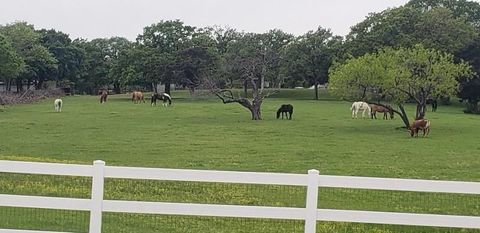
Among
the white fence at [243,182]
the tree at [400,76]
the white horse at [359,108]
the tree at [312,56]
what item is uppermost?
the tree at [312,56]

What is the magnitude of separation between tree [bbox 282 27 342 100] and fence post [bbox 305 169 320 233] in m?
76.5

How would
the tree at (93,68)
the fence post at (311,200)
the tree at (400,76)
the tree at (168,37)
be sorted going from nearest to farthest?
the fence post at (311,200)
the tree at (400,76)
the tree at (168,37)
the tree at (93,68)

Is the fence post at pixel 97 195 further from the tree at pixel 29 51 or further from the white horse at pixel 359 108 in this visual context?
the tree at pixel 29 51

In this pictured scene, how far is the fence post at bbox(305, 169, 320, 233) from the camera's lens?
6.14 m

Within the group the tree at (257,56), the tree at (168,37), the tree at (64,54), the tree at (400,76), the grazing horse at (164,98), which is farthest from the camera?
the tree at (64,54)

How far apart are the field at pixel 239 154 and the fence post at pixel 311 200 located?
1.91 m

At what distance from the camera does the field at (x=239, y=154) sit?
33.1ft

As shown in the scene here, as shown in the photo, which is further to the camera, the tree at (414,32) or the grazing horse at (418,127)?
the tree at (414,32)

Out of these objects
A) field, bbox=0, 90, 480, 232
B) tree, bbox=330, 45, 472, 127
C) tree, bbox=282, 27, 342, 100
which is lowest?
field, bbox=0, 90, 480, 232

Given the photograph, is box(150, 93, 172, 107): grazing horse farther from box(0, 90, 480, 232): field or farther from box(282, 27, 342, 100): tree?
box(282, 27, 342, 100): tree

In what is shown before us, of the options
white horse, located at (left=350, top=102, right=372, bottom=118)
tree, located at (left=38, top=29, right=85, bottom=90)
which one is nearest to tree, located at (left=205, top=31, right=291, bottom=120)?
white horse, located at (left=350, top=102, right=372, bottom=118)

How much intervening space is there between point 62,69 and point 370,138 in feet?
245

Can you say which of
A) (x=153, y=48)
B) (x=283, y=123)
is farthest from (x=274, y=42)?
(x=283, y=123)

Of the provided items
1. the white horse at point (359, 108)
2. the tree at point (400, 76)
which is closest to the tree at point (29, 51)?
the white horse at point (359, 108)
